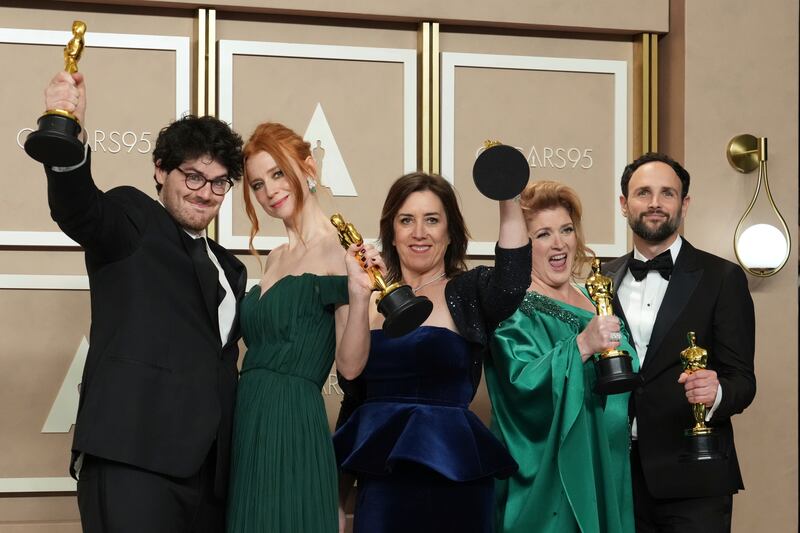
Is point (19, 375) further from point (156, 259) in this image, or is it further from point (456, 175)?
point (456, 175)

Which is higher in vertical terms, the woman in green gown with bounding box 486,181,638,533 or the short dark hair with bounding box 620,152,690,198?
the short dark hair with bounding box 620,152,690,198

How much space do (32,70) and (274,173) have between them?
5.21 feet

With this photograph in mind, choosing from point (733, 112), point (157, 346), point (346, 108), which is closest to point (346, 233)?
point (157, 346)

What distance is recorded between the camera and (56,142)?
7.41 feet

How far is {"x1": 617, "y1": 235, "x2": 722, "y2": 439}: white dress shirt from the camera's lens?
3.53 meters

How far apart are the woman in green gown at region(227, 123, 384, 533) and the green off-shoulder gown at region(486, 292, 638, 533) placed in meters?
0.63

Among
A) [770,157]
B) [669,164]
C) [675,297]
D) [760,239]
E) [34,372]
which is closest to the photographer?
[675,297]

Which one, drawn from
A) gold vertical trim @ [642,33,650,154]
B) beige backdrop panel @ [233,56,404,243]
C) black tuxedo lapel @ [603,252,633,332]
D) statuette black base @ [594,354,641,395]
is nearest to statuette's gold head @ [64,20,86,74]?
statuette black base @ [594,354,641,395]

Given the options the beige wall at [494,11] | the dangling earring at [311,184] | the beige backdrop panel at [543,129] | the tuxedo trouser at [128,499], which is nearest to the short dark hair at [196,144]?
the dangling earring at [311,184]

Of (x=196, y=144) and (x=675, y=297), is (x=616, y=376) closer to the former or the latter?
(x=675, y=297)

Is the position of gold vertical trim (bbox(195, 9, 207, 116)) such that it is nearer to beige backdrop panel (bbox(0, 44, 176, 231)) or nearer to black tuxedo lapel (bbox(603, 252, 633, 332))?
beige backdrop panel (bbox(0, 44, 176, 231))

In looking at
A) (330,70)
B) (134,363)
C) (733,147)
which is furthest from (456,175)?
(134,363)

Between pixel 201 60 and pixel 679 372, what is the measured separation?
2.26 meters

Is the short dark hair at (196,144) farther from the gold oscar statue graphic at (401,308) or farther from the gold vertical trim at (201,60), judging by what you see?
the gold vertical trim at (201,60)
